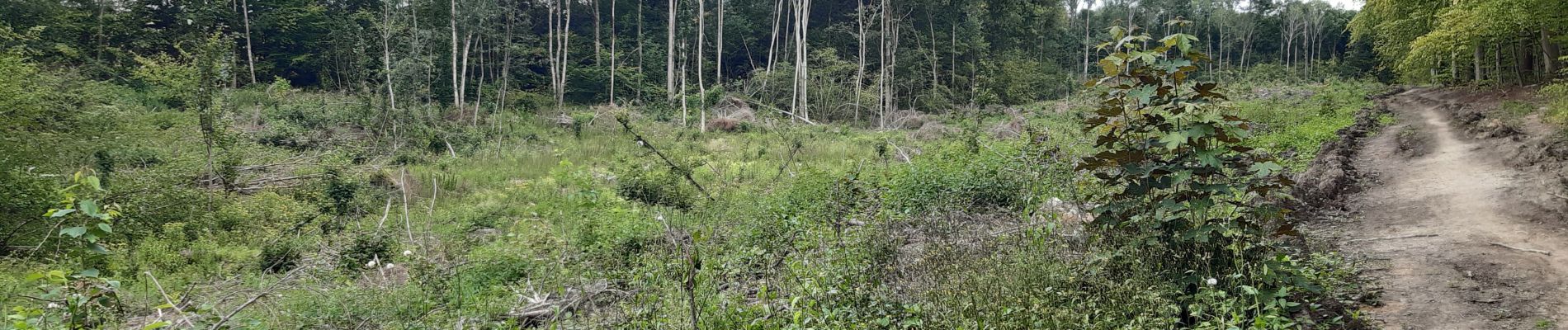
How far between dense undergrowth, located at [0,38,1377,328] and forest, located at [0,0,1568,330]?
0.04 meters

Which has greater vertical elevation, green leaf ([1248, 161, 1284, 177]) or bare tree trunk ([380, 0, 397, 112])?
bare tree trunk ([380, 0, 397, 112])

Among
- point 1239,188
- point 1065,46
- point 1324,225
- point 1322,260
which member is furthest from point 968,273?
point 1065,46

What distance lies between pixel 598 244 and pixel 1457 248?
20.4ft

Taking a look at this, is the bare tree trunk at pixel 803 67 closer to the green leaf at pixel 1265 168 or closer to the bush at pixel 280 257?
the bush at pixel 280 257

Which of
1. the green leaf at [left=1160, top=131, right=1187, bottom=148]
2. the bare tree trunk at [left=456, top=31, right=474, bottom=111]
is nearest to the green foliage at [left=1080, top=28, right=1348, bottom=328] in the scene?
the green leaf at [left=1160, top=131, right=1187, bottom=148]

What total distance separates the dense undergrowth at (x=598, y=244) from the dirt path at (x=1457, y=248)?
1.15 ft

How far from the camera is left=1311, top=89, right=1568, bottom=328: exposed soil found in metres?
3.39

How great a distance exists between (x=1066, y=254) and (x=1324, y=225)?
122 inches

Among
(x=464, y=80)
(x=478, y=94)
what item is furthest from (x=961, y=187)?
(x=464, y=80)

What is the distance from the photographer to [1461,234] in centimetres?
487

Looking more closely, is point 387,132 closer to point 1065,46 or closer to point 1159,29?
point 1065,46

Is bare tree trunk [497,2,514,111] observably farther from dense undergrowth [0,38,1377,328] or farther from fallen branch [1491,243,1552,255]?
fallen branch [1491,243,1552,255]

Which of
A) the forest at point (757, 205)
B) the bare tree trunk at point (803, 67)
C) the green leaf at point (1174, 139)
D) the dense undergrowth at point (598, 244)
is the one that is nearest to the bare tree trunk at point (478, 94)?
the forest at point (757, 205)

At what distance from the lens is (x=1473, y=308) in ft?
11.0
